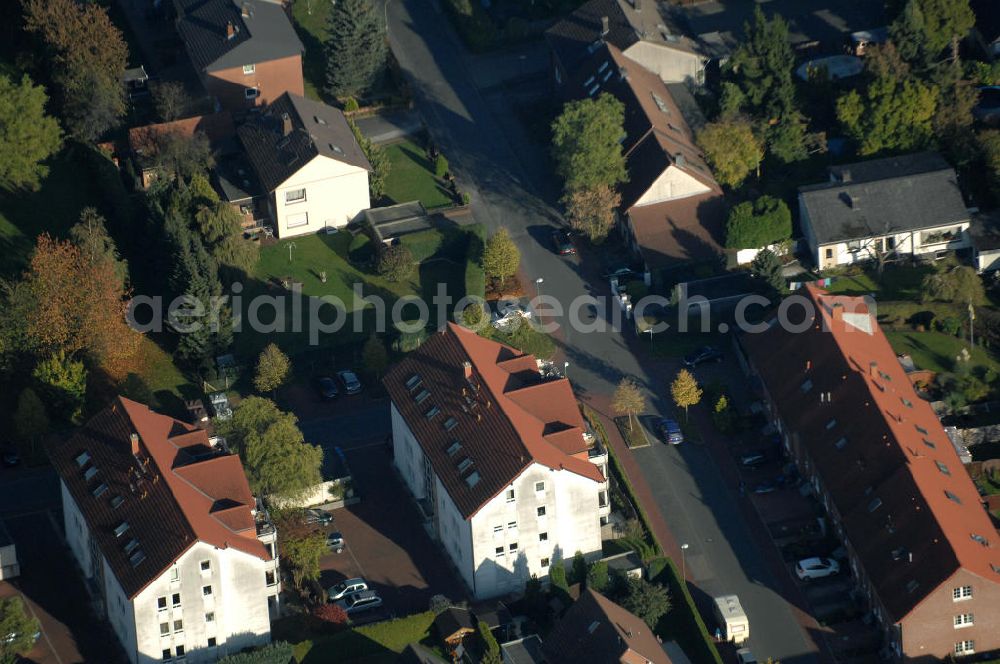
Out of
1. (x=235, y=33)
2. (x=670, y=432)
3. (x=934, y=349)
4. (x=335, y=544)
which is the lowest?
(x=335, y=544)

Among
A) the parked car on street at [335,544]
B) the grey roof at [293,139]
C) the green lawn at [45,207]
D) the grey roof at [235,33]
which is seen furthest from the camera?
the grey roof at [235,33]

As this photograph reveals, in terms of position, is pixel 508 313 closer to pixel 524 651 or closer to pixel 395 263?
pixel 395 263

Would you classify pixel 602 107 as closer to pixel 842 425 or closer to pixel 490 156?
pixel 490 156

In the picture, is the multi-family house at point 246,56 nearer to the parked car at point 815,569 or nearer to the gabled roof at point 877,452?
the gabled roof at point 877,452

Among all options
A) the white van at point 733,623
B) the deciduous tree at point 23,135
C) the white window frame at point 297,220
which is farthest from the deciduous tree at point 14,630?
the white window frame at point 297,220

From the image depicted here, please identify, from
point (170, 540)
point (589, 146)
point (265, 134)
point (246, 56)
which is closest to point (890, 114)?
point (589, 146)
